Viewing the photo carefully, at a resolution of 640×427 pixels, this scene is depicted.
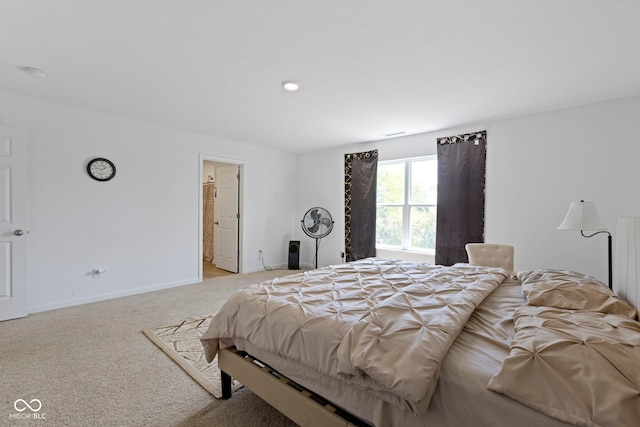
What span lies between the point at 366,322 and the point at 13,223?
3.66 m

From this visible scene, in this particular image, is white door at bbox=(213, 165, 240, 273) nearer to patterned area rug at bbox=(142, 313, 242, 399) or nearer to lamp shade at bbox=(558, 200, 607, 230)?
patterned area rug at bbox=(142, 313, 242, 399)

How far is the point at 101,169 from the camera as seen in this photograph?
140 inches

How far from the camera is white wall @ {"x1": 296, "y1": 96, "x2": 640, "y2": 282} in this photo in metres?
2.94

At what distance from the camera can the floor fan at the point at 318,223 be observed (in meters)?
4.99

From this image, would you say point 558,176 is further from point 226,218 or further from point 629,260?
point 226,218

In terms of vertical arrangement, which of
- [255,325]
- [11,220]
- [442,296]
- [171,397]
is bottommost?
[171,397]

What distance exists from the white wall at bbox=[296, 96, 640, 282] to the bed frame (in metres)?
3.24

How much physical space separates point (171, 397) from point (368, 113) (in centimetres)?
316

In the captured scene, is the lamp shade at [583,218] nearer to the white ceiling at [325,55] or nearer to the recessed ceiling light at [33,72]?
the white ceiling at [325,55]

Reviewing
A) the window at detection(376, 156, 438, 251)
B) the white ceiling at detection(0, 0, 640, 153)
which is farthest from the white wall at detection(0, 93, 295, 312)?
the window at detection(376, 156, 438, 251)

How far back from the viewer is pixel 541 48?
203cm

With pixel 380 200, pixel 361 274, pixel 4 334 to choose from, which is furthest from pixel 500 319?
pixel 4 334

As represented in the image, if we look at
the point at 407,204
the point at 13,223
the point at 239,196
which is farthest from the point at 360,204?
the point at 13,223

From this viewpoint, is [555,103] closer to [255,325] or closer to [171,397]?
[255,325]
